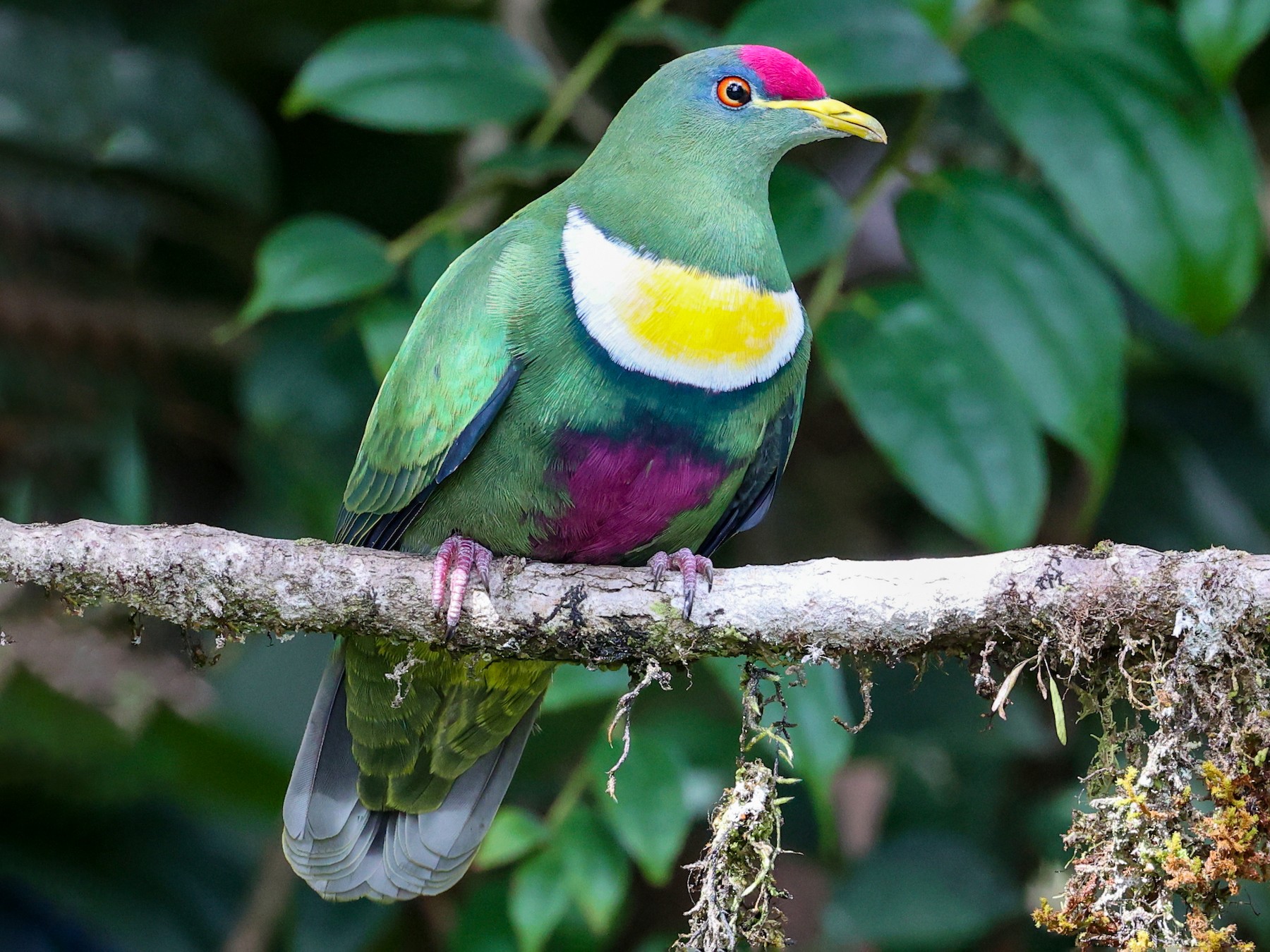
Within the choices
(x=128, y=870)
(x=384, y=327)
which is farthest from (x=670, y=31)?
(x=128, y=870)

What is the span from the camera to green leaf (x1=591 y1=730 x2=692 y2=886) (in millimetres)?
2709

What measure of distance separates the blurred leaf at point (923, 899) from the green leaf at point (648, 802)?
75cm

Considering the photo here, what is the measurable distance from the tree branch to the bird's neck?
60cm

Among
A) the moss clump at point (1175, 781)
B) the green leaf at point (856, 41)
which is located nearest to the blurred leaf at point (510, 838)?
the moss clump at point (1175, 781)

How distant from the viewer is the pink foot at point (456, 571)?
7.08ft

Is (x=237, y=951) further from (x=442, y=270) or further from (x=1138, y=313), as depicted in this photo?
(x=1138, y=313)

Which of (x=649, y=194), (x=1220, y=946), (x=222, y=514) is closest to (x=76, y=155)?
(x=222, y=514)

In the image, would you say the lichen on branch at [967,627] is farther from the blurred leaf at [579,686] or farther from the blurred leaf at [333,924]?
the blurred leaf at [333,924]

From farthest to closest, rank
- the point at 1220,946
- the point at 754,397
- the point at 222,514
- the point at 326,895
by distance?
the point at 222,514, the point at 326,895, the point at 754,397, the point at 1220,946

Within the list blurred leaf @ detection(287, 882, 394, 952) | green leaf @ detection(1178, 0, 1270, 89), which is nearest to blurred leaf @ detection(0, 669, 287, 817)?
blurred leaf @ detection(287, 882, 394, 952)

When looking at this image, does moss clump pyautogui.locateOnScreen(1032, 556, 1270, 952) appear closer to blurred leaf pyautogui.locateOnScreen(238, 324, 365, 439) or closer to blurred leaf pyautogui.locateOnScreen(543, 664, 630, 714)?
blurred leaf pyautogui.locateOnScreen(543, 664, 630, 714)

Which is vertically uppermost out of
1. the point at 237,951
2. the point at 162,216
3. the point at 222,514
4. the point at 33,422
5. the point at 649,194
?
the point at 649,194

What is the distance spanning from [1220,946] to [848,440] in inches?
119

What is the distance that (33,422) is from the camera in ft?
13.4
